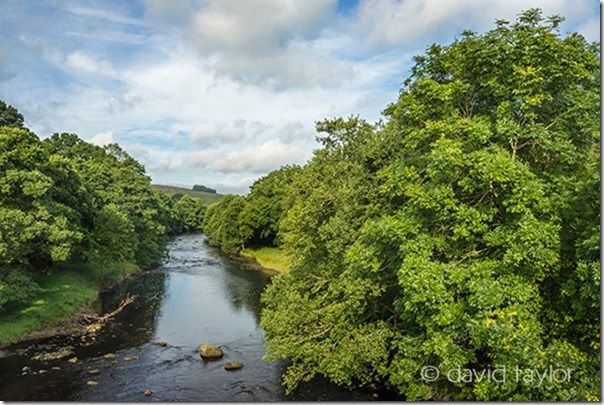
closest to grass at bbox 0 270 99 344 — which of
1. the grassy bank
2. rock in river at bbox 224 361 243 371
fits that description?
the grassy bank

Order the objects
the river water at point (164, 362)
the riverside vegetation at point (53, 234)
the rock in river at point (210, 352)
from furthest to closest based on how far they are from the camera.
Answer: the riverside vegetation at point (53, 234) < the rock in river at point (210, 352) < the river water at point (164, 362)

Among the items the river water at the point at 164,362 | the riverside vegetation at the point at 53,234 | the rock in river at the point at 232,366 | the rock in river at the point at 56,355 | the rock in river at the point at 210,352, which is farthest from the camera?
the riverside vegetation at the point at 53,234

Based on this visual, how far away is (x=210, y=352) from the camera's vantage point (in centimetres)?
2189

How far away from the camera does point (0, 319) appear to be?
2314 cm

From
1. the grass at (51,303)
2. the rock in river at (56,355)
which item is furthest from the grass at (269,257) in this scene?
the rock in river at (56,355)

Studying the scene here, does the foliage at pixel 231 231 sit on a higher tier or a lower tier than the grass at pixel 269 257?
higher

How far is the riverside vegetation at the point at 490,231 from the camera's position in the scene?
10984mm

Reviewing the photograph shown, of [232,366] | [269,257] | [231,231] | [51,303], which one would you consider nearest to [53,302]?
[51,303]

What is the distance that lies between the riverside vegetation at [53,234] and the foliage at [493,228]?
46.5ft

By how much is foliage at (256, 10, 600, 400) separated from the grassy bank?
46.2 ft

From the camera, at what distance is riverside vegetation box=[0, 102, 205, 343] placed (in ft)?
75.7

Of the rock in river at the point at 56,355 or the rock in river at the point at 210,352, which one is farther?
the rock in river at the point at 210,352

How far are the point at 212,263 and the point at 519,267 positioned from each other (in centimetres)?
4512
